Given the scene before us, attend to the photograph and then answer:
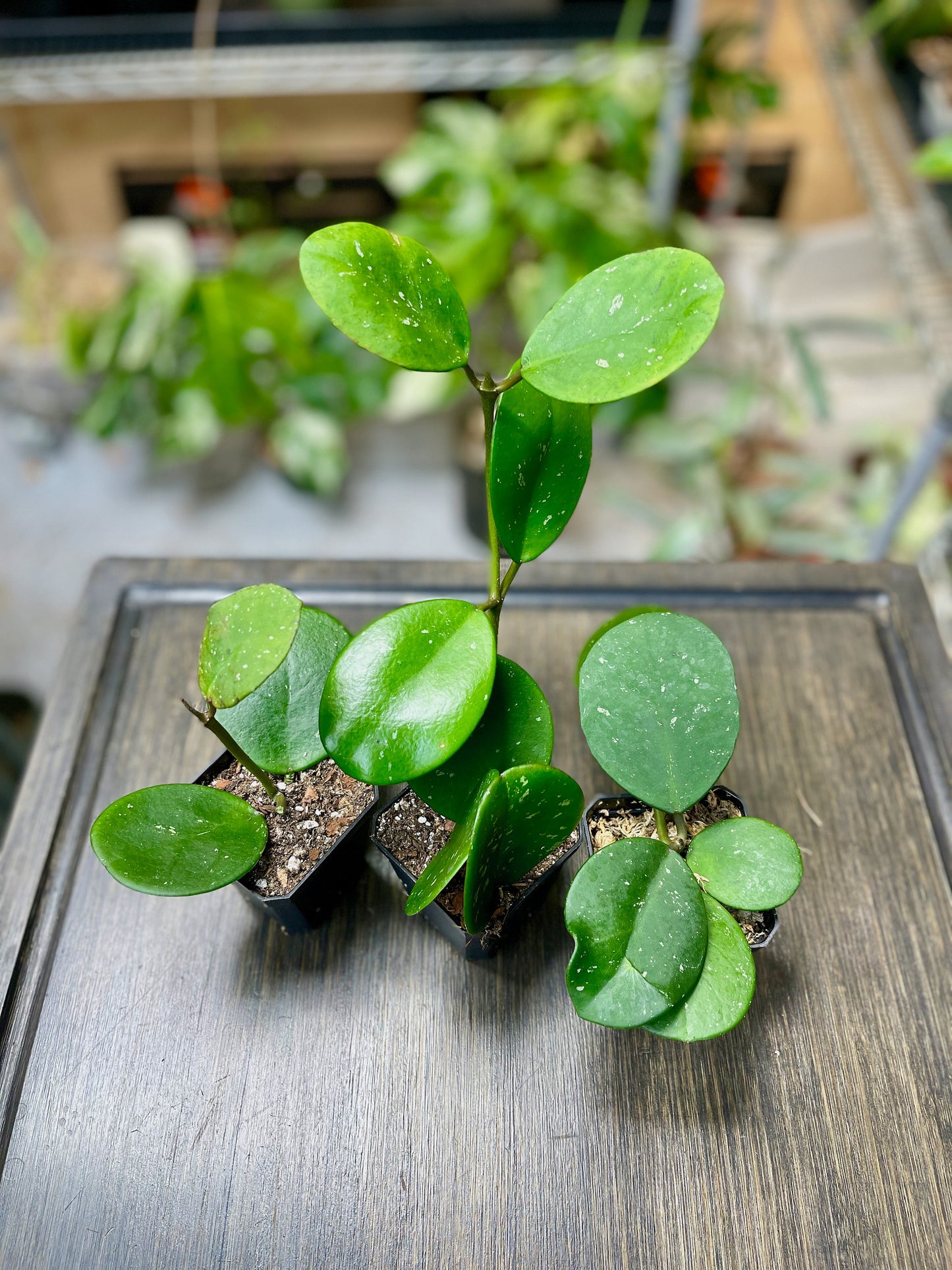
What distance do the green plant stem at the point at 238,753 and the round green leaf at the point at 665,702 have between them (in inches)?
7.6

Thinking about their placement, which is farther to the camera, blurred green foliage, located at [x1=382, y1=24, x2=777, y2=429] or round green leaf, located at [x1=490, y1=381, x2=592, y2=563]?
blurred green foliage, located at [x1=382, y1=24, x2=777, y2=429]

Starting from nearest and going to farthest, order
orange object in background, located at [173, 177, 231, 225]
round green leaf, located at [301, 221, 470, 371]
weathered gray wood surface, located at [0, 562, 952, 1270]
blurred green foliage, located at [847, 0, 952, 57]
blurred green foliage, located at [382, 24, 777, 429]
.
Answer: round green leaf, located at [301, 221, 470, 371]
weathered gray wood surface, located at [0, 562, 952, 1270]
blurred green foliage, located at [847, 0, 952, 57]
blurred green foliage, located at [382, 24, 777, 429]
orange object in background, located at [173, 177, 231, 225]

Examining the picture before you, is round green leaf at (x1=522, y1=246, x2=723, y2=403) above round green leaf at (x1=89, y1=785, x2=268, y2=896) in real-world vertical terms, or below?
above

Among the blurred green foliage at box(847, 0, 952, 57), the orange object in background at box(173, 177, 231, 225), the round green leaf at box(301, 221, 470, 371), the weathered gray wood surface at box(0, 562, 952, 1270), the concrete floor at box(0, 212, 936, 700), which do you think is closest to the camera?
the round green leaf at box(301, 221, 470, 371)

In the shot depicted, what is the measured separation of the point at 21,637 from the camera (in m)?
1.55

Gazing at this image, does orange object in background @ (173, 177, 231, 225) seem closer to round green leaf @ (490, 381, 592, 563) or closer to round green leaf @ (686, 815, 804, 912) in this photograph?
round green leaf @ (490, 381, 592, 563)

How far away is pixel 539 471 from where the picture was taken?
473 millimetres

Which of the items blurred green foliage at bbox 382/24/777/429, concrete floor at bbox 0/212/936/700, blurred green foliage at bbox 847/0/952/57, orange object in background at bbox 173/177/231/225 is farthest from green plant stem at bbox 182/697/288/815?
orange object in background at bbox 173/177/231/225

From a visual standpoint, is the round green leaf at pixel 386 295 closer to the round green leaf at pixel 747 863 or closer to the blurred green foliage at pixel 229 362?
the round green leaf at pixel 747 863

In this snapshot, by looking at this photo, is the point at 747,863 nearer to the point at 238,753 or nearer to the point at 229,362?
the point at 238,753

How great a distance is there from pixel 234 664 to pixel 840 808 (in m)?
0.44

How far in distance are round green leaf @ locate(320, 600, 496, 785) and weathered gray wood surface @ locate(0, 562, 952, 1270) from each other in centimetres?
20

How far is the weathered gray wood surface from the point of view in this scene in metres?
0.49

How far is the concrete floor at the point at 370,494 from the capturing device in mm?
1545
